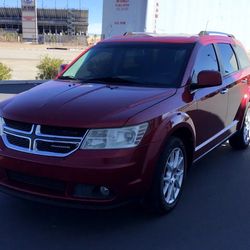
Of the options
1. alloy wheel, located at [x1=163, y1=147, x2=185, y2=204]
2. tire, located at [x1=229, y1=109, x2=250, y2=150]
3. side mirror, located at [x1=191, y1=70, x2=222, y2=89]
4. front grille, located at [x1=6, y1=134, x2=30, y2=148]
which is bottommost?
tire, located at [x1=229, y1=109, x2=250, y2=150]

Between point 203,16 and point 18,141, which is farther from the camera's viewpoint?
point 203,16

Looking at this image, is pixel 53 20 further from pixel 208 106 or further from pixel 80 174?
pixel 80 174

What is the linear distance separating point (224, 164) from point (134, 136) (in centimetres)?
271

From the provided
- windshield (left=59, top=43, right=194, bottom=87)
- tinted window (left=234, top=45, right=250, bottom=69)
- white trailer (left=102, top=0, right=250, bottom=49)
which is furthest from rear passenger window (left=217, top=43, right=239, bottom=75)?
white trailer (left=102, top=0, right=250, bottom=49)

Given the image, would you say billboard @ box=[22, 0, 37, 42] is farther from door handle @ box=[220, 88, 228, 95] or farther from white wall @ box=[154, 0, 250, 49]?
door handle @ box=[220, 88, 228, 95]

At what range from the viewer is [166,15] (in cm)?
1268

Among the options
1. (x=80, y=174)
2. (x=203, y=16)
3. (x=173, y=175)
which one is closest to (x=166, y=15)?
(x=203, y=16)

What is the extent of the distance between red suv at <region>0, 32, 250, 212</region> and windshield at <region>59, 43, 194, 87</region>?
0.01 meters

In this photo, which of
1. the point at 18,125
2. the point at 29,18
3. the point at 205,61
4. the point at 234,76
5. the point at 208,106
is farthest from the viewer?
the point at 29,18

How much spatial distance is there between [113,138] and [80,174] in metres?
0.41

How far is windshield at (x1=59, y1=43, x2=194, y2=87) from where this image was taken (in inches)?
186

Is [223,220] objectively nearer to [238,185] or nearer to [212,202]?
[212,202]

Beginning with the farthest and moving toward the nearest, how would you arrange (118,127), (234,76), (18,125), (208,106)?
(234,76), (208,106), (18,125), (118,127)

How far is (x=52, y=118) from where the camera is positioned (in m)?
3.71
